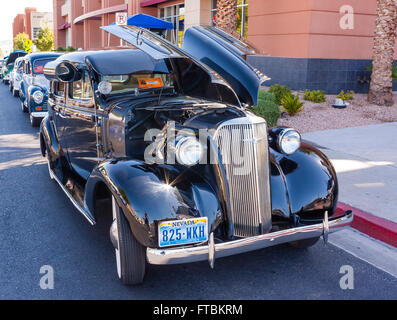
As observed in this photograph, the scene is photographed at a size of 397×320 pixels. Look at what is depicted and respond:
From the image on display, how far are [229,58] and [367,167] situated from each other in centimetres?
343

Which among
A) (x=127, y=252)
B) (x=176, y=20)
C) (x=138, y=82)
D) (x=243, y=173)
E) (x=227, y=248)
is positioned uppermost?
(x=176, y=20)

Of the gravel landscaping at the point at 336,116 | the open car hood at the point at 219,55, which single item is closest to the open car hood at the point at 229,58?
the open car hood at the point at 219,55

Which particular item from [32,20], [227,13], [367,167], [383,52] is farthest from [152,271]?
[32,20]

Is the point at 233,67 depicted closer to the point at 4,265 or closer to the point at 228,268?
the point at 228,268

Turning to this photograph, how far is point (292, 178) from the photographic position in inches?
148

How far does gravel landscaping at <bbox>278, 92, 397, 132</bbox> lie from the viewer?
1018cm

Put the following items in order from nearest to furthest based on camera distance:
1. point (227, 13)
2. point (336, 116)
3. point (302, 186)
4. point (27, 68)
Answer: point (302, 186)
point (336, 116)
point (27, 68)
point (227, 13)

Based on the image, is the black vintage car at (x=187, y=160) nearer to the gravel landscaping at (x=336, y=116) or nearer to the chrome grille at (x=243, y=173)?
the chrome grille at (x=243, y=173)

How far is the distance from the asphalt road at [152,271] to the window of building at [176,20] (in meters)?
20.1

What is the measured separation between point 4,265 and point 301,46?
12591 mm

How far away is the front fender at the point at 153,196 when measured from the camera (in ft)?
10.1

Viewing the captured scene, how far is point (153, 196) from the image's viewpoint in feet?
10.4

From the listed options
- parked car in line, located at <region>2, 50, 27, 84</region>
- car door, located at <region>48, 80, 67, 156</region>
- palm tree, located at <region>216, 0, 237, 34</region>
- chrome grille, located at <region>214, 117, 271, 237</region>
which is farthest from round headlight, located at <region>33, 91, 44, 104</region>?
parked car in line, located at <region>2, 50, 27, 84</region>

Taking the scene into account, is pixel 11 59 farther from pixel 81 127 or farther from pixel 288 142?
pixel 288 142
